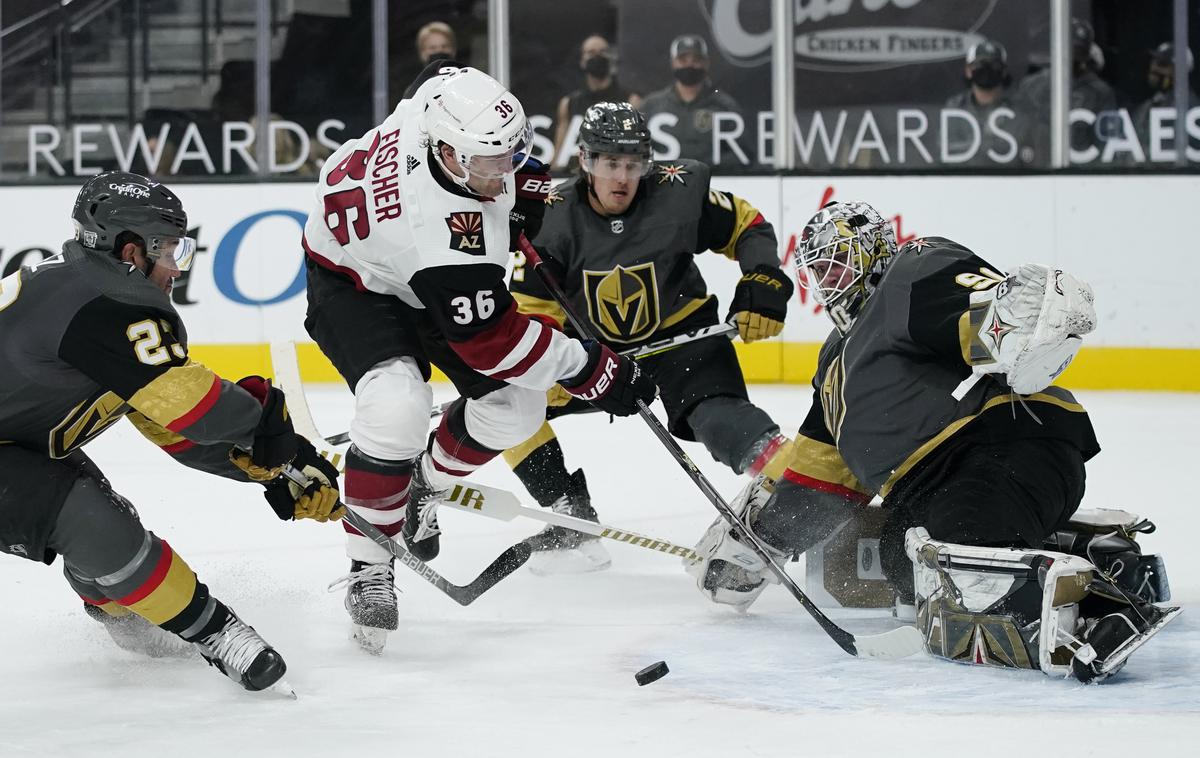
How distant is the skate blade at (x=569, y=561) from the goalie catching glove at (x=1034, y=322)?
1227 mm

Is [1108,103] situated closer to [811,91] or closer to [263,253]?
[811,91]

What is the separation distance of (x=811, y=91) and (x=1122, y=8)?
123cm

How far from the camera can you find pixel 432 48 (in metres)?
6.79

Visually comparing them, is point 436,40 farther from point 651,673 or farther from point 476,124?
point 651,673

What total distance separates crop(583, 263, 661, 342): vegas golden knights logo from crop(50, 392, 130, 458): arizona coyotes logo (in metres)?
1.32

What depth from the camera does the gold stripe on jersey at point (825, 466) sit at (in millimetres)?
3043

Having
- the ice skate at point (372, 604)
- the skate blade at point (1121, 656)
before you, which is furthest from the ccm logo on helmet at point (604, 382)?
the skate blade at point (1121, 656)

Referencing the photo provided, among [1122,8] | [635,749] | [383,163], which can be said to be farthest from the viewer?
[1122,8]

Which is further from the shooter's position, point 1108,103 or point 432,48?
point 432,48

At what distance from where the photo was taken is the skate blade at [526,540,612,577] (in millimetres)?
3629

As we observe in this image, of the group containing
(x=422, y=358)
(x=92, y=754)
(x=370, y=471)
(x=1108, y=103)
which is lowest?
(x=92, y=754)

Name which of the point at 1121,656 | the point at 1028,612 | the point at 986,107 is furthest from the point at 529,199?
the point at 986,107

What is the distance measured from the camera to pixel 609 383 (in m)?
3.09

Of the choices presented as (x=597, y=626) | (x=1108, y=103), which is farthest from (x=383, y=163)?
(x=1108, y=103)
